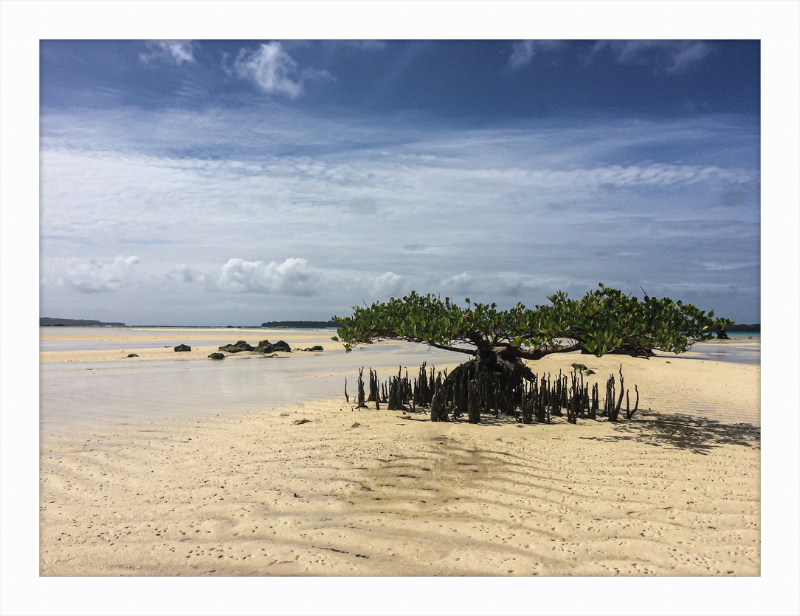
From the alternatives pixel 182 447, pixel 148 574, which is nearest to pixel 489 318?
pixel 182 447

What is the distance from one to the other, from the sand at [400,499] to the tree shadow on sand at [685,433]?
0.07m

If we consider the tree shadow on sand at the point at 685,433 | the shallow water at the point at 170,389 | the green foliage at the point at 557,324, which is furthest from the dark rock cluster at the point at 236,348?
the tree shadow on sand at the point at 685,433

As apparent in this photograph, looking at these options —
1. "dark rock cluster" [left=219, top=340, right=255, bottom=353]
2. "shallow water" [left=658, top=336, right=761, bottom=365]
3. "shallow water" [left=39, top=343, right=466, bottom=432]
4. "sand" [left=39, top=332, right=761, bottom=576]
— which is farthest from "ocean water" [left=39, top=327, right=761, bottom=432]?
"shallow water" [left=658, top=336, right=761, bottom=365]

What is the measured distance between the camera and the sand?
11.8 feet

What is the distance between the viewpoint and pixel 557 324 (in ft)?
22.6

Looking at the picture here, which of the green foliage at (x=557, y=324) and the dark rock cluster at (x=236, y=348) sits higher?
the green foliage at (x=557, y=324)

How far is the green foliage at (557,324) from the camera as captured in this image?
6.69m

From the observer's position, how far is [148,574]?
11.5 feet

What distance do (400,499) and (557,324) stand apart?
360 cm

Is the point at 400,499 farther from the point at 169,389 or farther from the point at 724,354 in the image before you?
the point at 724,354

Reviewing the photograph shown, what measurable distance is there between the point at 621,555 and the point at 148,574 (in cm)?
359

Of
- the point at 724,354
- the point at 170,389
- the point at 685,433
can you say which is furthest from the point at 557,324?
the point at 724,354

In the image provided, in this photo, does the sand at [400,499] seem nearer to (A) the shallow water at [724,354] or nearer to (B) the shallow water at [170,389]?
(B) the shallow water at [170,389]

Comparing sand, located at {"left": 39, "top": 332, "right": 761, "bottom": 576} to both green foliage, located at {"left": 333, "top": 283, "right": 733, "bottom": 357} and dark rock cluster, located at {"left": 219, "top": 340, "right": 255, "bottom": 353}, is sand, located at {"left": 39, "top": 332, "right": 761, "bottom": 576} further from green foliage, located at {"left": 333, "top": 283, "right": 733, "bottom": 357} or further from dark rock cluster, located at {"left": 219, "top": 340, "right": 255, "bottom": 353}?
dark rock cluster, located at {"left": 219, "top": 340, "right": 255, "bottom": 353}
